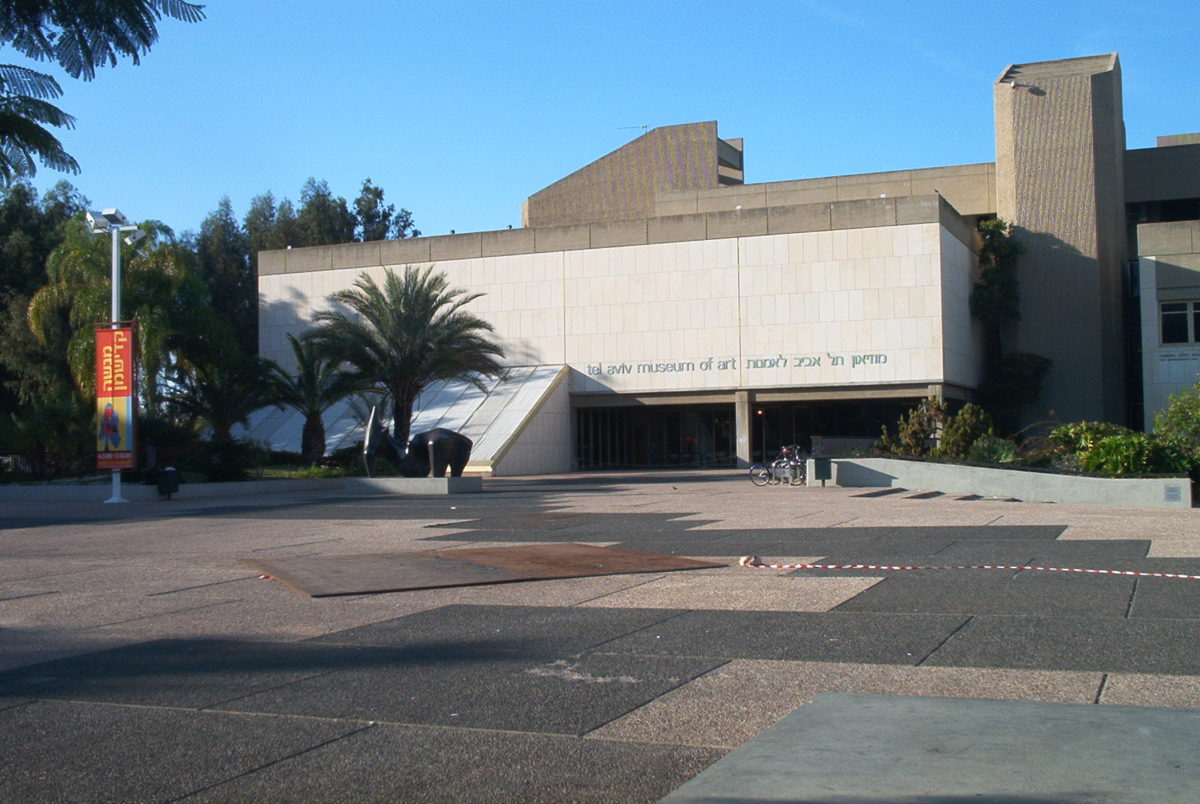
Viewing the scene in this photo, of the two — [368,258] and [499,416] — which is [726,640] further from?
[368,258]

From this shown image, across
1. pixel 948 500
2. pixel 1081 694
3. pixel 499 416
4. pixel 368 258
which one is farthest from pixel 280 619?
pixel 368 258

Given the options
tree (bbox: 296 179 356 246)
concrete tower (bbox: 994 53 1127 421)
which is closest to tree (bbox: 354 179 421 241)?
tree (bbox: 296 179 356 246)

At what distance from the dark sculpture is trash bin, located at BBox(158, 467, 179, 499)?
16.7 feet

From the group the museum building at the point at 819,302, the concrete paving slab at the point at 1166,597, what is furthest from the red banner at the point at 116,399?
the concrete paving slab at the point at 1166,597

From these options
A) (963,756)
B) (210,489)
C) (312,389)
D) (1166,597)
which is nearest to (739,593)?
(1166,597)

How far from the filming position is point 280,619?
9.37 metres

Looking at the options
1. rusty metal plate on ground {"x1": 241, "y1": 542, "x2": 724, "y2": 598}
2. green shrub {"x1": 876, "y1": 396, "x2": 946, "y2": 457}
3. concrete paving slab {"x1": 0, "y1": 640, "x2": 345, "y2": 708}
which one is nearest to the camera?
concrete paving slab {"x1": 0, "y1": 640, "x2": 345, "y2": 708}

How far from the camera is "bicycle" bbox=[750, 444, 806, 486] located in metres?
30.5

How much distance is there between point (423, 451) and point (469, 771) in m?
26.3

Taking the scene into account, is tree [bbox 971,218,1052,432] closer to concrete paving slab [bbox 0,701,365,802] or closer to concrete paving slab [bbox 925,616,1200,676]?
concrete paving slab [bbox 925,616,1200,676]

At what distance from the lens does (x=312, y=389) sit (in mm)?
37812

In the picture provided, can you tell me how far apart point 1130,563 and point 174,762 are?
9.60m

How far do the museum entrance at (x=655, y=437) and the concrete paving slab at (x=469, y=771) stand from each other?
147ft

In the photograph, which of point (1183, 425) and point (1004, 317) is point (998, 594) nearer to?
point (1183, 425)
